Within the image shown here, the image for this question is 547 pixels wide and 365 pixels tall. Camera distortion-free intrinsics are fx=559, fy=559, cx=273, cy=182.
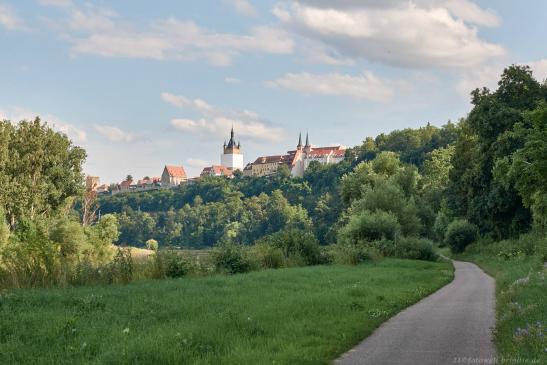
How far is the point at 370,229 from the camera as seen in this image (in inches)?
2021

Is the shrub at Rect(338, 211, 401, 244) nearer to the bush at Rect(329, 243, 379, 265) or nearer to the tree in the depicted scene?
the bush at Rect(329, 243, 379, 265)

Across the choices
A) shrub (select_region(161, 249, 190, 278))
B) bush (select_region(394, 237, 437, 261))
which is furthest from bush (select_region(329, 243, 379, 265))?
shrub (select_region(161, 249, 190, 278))

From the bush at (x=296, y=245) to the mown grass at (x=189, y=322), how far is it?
13961mm

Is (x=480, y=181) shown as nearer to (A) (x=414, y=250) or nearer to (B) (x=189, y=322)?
(A) (x=414, y=250)

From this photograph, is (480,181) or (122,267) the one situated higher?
(480,181)

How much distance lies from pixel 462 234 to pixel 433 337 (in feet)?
176

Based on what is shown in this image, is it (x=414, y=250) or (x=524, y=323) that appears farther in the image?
(x=414, y=250)

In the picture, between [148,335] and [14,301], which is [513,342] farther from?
[14,301]

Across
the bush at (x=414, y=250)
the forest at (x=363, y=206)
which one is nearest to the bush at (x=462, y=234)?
the forest at (x=363, y=206)

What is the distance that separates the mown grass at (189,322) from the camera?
954 cm

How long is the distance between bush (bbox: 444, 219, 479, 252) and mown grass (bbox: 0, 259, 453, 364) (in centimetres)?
4593

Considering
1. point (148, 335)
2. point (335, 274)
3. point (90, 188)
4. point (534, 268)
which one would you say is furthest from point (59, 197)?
point (148, 335)

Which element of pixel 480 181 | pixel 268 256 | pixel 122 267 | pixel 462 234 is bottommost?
pixel 462 234

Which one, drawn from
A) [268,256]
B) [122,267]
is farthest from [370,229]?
[122,267]
